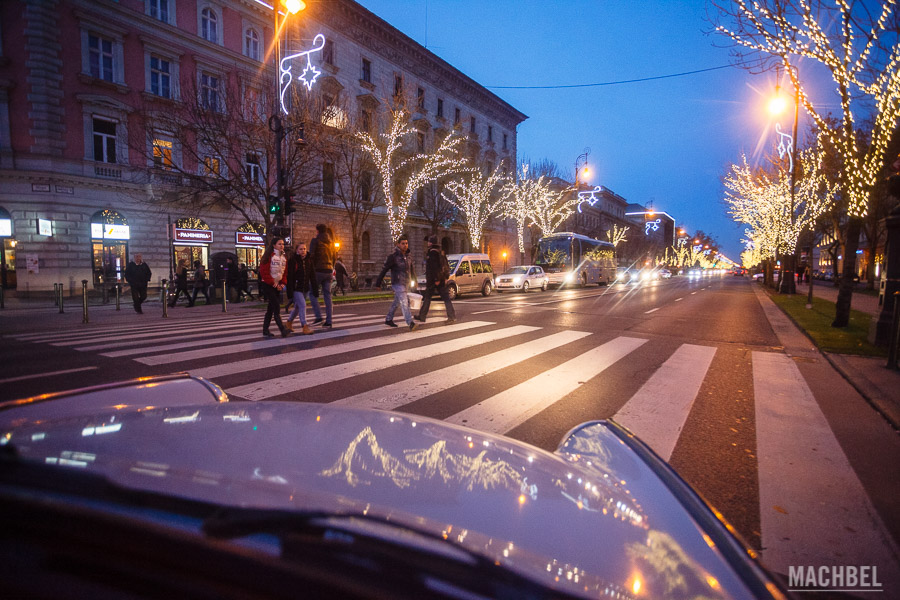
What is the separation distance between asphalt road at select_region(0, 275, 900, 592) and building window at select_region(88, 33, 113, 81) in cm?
1823

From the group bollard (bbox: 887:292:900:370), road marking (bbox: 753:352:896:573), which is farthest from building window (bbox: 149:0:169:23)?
bollard (bbox: 887:292:900:370)

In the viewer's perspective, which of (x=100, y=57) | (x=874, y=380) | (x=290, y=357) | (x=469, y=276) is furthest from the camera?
(x=100, y=57)

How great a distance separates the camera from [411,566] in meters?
0.73

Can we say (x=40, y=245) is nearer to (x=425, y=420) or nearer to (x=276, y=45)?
(x=276, y=45)

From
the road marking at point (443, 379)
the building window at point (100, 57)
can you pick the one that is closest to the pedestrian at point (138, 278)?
the road marking at point (443, 379)

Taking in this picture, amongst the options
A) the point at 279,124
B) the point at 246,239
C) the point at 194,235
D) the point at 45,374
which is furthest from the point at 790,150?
the point at 194,235

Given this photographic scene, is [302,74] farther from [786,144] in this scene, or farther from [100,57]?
[786,144]

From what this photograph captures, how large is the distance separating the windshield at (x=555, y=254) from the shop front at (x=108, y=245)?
24788 millimetres

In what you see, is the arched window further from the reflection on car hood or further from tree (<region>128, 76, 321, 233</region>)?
the reflection on car hood

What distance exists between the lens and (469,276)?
20.6 metres

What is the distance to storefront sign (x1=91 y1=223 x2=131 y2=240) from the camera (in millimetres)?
20734

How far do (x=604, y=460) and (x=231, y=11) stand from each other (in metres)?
31.3

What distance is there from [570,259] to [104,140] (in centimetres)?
2805

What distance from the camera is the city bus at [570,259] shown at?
30625 millimetres
